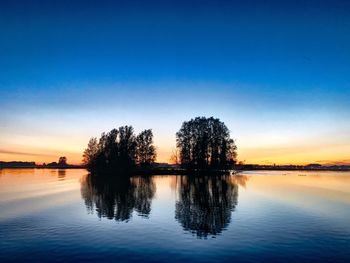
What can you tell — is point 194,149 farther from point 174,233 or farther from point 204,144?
point 174,233

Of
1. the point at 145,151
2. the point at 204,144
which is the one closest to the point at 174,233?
the point at 204,144

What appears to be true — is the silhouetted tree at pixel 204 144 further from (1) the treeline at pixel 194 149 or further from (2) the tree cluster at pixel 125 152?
(2) the tree cluster at pixel 125 152

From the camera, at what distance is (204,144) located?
148 m

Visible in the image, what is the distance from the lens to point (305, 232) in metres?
29.8

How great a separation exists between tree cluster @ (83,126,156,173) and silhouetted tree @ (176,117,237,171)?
76.6ft

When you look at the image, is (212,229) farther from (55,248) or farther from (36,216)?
(36,216)

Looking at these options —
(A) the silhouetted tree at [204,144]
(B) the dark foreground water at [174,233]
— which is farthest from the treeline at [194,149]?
(B) the dark foreground water at [174,233]

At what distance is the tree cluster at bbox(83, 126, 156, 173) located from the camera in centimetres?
14785

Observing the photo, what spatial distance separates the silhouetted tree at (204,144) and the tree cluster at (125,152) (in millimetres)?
23362

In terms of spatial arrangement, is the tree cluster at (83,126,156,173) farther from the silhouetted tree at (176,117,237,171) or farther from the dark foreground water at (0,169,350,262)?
the dark foreground water at (0,169,350,262)

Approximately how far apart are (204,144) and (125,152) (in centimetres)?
3752

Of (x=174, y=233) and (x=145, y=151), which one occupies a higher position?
(x=145, y=151)

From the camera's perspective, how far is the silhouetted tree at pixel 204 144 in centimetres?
14900

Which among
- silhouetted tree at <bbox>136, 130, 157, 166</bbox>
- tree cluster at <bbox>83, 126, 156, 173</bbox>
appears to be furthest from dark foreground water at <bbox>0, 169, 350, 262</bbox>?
silhouetted tree at <bbox>136, 130, 157, 166</bbox>
